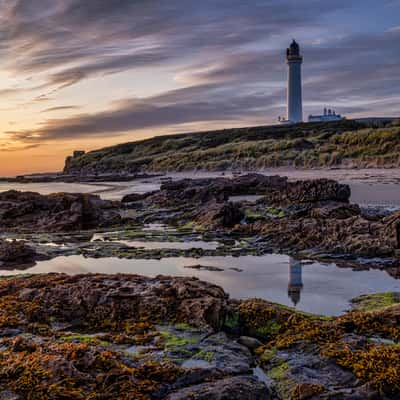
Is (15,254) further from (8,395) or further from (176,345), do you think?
(8,395)

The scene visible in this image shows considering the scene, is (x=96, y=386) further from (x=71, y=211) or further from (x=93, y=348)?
(x=71, y=211)

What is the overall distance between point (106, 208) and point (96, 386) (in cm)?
1290

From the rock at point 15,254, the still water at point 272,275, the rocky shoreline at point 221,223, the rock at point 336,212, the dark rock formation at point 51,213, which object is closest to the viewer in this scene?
the still water at point 272,275

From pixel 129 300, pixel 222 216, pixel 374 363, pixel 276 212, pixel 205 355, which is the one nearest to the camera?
pixel 374 363

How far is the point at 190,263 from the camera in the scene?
8.43 meters

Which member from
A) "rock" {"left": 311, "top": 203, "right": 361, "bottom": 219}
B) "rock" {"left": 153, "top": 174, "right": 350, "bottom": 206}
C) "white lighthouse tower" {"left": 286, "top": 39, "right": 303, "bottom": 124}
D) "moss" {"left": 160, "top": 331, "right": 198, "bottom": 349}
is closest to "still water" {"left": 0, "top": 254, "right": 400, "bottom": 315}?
"moss" {"left": 160, "top": 331, "right": 198, "bottom": 349}

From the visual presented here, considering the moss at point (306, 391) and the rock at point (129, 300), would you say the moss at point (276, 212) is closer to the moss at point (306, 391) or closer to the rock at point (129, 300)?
the rock at point (129, 300)

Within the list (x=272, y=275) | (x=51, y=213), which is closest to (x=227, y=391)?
(x=272, y=275)

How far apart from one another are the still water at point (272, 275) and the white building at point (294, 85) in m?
72.7

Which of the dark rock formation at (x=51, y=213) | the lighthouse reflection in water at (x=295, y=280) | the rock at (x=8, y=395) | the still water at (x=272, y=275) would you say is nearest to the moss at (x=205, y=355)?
the rock at (x=8, y=395)

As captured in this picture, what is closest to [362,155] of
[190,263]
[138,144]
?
[190,263]

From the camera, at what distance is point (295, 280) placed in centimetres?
704

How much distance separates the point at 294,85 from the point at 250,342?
78337 millimetres

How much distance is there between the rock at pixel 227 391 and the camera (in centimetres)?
339
